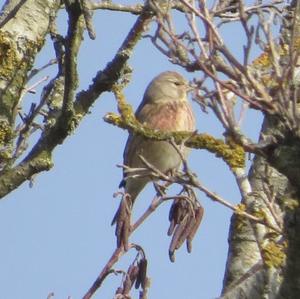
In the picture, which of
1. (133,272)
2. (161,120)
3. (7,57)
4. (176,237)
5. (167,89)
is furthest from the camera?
(167,89)

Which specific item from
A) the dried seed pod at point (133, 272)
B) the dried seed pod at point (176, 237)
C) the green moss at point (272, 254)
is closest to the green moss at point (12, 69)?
the dried seed pod at point (133, 272)

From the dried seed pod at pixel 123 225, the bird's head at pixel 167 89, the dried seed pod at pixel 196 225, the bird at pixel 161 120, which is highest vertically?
the bird's head at pixel 167 89

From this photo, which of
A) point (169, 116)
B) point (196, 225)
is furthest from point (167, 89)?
point (196, 225)

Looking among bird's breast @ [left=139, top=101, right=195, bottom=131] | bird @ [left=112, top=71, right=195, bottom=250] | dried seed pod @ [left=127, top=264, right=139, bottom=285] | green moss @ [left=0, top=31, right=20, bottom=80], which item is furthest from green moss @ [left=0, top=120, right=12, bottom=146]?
bird's breast @ [left=139, top=101, right=195, bottom=131]

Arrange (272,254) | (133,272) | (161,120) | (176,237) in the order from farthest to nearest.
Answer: (161,120) → (176,237) → (133,272) → (272,254)

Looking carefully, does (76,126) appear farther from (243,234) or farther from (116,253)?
(243,234)

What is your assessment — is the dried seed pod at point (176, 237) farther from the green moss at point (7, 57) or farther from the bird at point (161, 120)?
the bird at point (161, 120)

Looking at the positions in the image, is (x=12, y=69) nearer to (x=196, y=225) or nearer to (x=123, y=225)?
(x=123, y=225)

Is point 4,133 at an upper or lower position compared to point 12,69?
lower

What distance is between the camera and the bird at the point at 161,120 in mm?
8711

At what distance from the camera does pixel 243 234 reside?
5.31 m

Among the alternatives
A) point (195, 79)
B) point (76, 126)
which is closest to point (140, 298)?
point (76, 126)

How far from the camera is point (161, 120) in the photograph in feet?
29.7

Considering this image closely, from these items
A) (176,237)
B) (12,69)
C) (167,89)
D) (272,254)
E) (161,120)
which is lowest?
(272,254)
